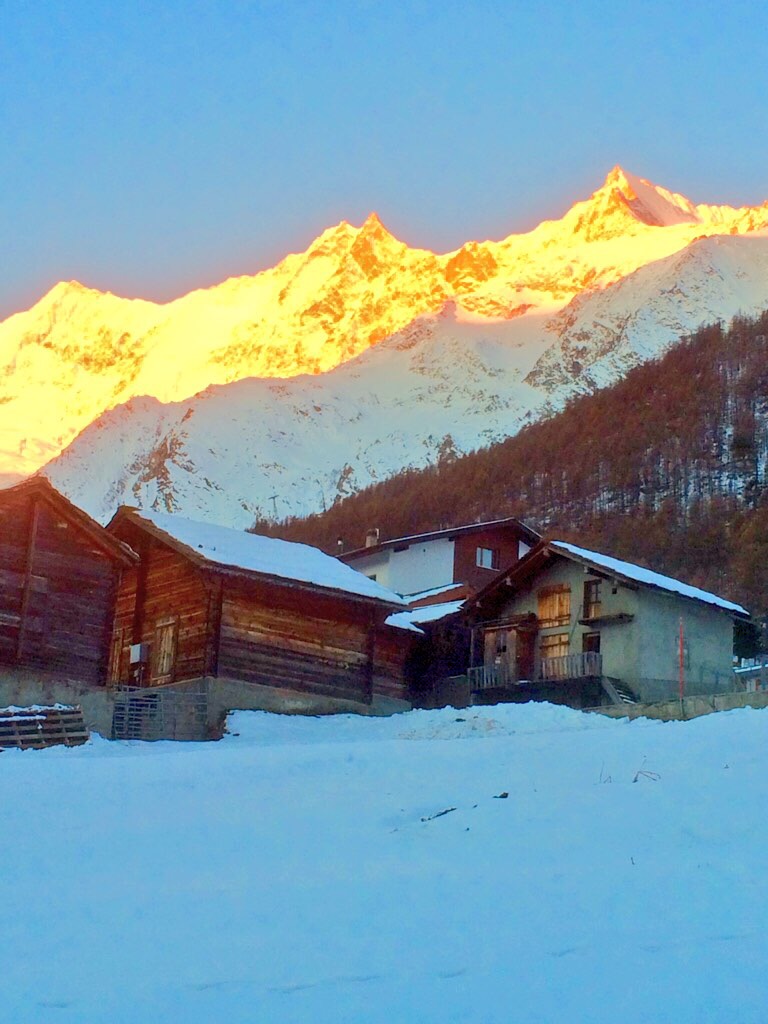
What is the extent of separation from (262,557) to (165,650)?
3.40 m

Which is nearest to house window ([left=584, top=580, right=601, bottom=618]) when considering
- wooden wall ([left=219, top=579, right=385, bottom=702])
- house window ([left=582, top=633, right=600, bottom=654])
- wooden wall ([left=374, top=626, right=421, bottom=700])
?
house window ([left=582, top=633, right=600, bottom=654])

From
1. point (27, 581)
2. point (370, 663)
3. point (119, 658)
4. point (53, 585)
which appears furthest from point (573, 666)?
point (27, 581)

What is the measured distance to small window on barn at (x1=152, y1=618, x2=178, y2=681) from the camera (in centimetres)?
3356

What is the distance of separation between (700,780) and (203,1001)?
7255 mm

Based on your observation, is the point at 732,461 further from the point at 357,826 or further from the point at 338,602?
the point at 357,826

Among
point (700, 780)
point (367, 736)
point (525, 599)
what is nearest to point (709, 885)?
point (700, 780)

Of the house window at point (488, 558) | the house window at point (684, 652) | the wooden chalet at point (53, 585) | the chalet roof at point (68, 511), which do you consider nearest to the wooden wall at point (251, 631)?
the chalet roof at point (68, 511)

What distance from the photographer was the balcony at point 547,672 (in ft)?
125

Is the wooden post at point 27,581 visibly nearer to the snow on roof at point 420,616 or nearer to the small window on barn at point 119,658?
the small window on barn at point 119,658

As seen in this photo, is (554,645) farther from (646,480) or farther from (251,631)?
(646,480)

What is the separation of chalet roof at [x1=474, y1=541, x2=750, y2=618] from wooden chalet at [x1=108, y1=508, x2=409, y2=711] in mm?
5541

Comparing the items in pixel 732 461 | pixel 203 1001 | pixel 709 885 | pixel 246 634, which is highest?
pixel 732 461

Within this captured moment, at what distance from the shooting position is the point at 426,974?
364 inches

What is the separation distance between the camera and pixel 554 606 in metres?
40.5
